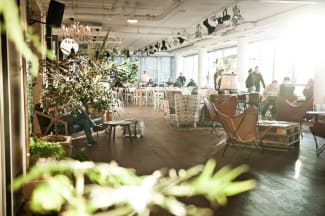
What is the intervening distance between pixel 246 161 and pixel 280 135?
4.03 ft

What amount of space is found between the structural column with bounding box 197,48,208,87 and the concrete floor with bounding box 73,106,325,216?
32.3 ft

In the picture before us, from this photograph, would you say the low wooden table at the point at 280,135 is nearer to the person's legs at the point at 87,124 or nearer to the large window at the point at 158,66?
the person's legs at the point at 87,124

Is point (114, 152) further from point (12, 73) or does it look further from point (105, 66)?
point (12, 73)

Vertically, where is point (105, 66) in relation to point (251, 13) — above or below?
below

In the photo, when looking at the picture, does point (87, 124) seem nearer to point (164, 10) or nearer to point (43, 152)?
point (43, 152)

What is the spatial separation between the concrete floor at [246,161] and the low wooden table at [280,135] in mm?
193

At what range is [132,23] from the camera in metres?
11.6

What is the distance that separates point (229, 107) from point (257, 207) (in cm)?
422

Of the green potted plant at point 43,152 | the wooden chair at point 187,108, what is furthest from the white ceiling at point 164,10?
the green potted plant at point 43,152

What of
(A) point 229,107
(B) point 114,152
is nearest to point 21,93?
(B) point 114,152

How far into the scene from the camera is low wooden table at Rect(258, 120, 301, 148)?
6047mm

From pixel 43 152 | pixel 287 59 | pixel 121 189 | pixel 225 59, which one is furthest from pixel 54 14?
pixel 225 59

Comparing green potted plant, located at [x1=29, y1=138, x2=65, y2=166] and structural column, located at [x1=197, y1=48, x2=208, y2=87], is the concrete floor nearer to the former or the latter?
green potted plant, located at [x1=29, y1=138, x2=65, y2=166]

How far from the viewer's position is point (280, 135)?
6.12 meters
